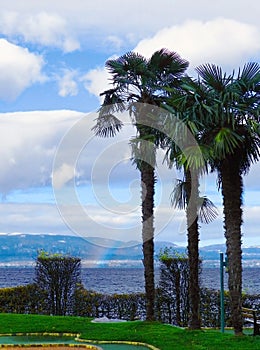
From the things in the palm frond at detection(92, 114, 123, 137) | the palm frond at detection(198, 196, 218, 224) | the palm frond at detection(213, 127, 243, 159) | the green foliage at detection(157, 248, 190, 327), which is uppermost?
the palm frond at detection(92, 114, 123, 137)

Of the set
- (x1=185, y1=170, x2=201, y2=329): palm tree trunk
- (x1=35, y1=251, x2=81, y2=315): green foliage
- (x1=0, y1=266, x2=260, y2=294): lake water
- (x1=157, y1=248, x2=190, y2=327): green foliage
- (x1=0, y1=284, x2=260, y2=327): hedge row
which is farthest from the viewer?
(x1=0, y1=266, x2=260, y2=294): lake water

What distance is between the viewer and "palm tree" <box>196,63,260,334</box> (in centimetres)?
1362

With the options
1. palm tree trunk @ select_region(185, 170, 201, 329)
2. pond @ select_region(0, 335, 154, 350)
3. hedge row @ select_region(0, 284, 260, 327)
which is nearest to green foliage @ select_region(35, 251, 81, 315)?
hedge row @ select_region(0, 284, 260, 327)

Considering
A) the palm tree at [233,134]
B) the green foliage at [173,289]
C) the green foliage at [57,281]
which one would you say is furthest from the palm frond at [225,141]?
the green foliage at [57,281]

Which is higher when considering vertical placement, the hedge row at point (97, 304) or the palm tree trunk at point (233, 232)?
the palm tree trunk at point (233, 232)

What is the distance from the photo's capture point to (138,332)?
14.9 m

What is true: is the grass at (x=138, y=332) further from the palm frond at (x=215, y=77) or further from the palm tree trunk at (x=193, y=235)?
the palm frond at (x=215, y=77)

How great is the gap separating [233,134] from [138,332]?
5.12m

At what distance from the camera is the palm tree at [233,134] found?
1362cm

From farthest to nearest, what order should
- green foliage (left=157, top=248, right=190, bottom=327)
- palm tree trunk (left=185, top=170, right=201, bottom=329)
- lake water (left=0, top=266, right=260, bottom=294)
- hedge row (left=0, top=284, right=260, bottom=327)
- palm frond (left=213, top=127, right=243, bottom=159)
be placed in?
lake water (left=0, top=266, right=260, bottom=294)
hedge row (left=0, top=284, right=260, bottom=327)
green foliage (left=157, top=248, right=190, bottom=327)
palm tree trunk (left=185, top=170, right=201, bottom=329)
palm frond (left=213, top=127, right=243, bottom=159)

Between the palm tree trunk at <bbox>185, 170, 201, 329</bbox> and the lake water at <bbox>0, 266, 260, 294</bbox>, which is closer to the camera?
the palm tree trunk at <bbox>185, 170, 201, 329</bbox>

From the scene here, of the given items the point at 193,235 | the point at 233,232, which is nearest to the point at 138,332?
the point at 193,235

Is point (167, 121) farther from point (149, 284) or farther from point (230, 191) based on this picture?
point (149, 284)

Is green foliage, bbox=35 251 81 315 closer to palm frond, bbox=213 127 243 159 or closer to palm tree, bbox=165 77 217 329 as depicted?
palm tree, bbox=165 77 217 329
